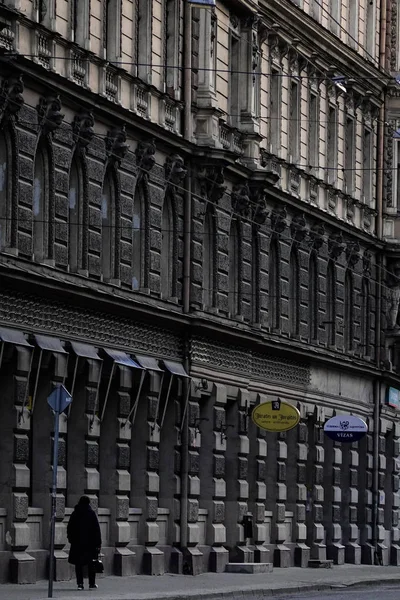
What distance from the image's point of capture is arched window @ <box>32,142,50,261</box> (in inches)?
1757

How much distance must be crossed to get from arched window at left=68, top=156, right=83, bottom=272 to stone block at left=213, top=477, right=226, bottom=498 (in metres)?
9.62

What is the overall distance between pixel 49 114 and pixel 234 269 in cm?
1320

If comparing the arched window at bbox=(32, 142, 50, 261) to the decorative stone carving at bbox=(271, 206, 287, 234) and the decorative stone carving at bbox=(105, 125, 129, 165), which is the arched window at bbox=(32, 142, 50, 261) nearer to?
the decorative stone carving at bbox=(105, 125, 129, 165)

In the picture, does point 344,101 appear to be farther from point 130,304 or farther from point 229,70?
point 130,304

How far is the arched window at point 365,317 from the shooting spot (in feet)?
227

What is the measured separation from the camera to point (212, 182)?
53875 millimetres

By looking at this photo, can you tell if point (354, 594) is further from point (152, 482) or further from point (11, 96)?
point (11, 96)

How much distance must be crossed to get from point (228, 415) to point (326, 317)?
31.8ft

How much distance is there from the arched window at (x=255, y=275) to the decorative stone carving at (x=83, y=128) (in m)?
12.2

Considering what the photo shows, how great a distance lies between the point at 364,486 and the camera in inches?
2736

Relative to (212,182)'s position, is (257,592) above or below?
below

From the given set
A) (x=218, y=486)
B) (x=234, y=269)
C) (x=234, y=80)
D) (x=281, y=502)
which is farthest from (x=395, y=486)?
(x=234, y=80)

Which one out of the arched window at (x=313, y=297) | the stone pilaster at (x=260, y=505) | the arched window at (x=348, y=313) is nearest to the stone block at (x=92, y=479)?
the stone pilaster at (x=260, y=505)

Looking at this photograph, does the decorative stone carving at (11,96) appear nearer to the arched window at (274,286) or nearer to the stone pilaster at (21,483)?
the stone pilaster at (21,483)
